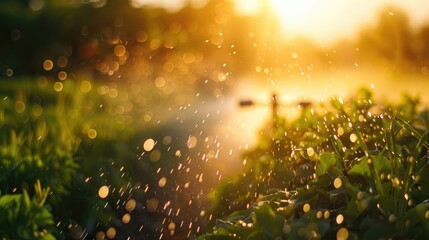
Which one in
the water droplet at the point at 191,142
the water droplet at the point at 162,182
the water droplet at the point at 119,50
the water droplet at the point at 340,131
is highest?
the water droplet at the point at 340,131

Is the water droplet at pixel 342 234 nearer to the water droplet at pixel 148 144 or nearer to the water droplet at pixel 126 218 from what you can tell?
the water droplet at pixel 126 218

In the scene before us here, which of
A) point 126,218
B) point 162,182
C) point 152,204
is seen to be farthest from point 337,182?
point 162,182

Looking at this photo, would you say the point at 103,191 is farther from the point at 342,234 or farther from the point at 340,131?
the point at 342,234

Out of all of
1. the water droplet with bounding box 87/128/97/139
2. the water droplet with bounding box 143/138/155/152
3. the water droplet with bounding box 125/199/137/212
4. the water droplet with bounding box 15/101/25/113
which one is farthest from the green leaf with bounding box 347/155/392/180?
the water droplet with bounding box 15/101/25/113

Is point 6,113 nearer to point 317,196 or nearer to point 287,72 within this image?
point 287,72

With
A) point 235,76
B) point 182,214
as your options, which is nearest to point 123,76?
point 235,76

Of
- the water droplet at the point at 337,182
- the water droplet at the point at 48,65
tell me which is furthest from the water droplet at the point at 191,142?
the water droplet at the point at 48,65
